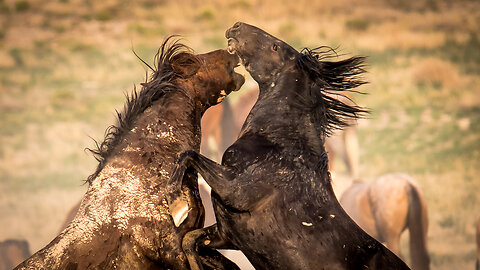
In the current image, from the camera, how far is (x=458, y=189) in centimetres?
1316

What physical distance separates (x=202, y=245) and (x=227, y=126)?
834 cm

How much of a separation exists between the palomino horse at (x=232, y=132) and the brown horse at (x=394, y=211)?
1876 mm

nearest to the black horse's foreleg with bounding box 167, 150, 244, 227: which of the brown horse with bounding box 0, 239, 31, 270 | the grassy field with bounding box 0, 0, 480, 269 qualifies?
the brown horse with bounding box 0, 239, 31, 270

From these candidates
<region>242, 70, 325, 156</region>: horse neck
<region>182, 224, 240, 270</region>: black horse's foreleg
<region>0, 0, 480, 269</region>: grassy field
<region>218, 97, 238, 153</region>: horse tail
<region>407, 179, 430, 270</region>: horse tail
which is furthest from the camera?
<region>0, 0, 480, 269</region>: grassy field

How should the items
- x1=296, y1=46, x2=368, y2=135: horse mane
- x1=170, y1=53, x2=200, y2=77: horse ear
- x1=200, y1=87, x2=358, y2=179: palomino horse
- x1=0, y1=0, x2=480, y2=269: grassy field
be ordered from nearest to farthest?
x1=296, y1=46, x2=368, y2=135: horse mane, x1=170, y1=53, x2=200, y2=77: horse ear, x1=200, y1=87, x2=358, y2=179: palomino horse, x1=0, y1=0, x2=480, y2=269: grassy field

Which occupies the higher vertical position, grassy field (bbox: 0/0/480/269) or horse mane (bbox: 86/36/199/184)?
grassy field (bbox: 0/0/480/269)

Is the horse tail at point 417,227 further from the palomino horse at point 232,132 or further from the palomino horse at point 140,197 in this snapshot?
the palomino horse at point 140,197

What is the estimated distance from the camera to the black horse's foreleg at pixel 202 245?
12.3 ft

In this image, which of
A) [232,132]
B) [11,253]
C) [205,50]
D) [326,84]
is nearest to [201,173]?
[326,84]

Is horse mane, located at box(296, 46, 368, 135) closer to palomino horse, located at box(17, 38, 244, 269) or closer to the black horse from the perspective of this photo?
the black horse

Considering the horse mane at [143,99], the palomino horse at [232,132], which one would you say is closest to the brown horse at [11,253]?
the palomino horse at [232,132]

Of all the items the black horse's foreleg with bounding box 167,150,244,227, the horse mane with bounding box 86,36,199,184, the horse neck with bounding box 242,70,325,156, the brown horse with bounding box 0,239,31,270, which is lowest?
the black horse's foreleg with bounding box 167,150,244,227

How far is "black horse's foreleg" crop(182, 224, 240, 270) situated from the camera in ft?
12.3

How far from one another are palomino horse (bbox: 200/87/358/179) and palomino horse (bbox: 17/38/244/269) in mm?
7201
